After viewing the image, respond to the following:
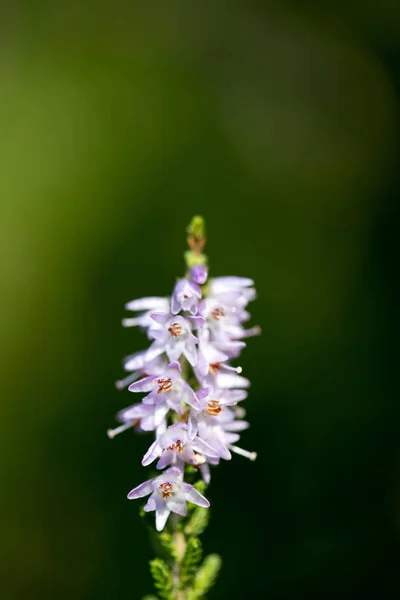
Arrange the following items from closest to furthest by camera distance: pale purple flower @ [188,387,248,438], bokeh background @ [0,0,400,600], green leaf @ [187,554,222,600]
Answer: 1. pale purple flower @ [188,387,248,438]
2. green leaf @ [187,554,222,600]
3. bokeh background @ [0,0,400,600]

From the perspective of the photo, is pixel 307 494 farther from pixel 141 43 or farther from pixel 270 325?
pixel 141 43

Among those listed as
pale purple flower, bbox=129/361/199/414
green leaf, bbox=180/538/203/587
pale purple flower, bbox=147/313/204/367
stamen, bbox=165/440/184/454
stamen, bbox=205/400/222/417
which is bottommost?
green leaf, bbox=180/538/203/587

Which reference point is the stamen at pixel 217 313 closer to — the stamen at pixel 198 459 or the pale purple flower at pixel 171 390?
the pale purple flower at pixel 171 390

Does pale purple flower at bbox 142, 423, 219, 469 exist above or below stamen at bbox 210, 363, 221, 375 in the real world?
below

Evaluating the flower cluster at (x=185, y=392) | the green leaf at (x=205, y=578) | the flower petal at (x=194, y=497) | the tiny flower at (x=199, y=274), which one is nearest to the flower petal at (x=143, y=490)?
the flower cluster at (x=185, y=392)

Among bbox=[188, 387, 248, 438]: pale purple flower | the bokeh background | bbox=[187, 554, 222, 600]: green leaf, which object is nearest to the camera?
bbox=[188, 387, 248, 438]: pale purple flower

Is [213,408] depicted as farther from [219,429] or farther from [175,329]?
[175,329]

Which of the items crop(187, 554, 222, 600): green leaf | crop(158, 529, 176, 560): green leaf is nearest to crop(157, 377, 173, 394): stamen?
crop(158, 529, 176, 560): green leaf

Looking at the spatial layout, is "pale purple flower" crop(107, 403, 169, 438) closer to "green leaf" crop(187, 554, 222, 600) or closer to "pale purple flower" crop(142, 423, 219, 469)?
"pale purple flower" crop(142, 423, 219, 469)
